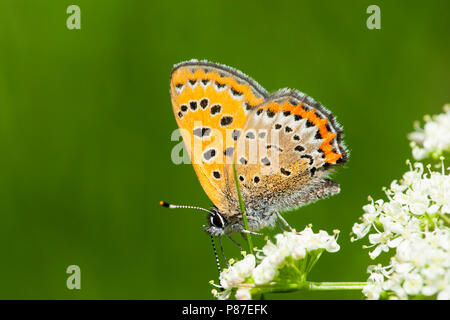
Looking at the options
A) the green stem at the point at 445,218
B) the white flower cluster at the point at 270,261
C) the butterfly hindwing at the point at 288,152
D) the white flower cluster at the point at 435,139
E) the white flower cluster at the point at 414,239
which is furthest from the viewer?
the butterfly hindwing at the point at 288,152

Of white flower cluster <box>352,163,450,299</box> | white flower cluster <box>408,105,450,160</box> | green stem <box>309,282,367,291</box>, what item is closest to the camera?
white flower cluster <box>352,163,450,299</box>

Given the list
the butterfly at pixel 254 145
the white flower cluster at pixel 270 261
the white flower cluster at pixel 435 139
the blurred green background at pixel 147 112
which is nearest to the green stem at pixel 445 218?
the white flower cluster at pixel 435 139

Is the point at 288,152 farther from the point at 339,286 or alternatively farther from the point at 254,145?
the point at 339,286

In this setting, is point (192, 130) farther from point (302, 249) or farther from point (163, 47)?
point (163, 47)

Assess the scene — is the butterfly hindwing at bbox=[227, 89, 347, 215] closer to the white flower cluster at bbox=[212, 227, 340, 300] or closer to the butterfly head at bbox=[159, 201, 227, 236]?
the butterfly head at bbox=[159, 201, 227, 236]

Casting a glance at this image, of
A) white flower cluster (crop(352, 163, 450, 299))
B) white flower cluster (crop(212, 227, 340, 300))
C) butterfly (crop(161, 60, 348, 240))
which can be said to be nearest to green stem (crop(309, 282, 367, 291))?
white flower cluster (crop(352, 163, 450, 299))

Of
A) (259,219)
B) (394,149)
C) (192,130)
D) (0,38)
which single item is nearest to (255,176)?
(259,219)

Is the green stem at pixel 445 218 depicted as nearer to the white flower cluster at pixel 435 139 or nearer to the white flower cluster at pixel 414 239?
the white flower cluster at pixel 414 239
